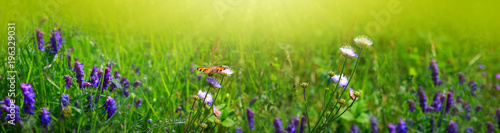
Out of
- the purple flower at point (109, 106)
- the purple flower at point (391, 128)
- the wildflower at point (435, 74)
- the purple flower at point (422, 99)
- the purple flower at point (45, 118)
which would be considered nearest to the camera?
the purple flower at point (45, 118)

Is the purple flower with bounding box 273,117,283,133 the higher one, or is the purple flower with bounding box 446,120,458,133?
the purple flower with bounding box 273,117,283,133

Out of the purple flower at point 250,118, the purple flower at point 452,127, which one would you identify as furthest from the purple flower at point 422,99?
the purple flower at point 250,118

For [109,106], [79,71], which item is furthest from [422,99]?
[79,71]

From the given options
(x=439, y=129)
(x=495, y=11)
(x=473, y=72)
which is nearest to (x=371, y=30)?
(x=439, y=129)

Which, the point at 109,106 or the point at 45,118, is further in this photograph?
the point at 109,106

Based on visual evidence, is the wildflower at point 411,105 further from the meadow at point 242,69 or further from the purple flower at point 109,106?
the purple flower at point 109,106

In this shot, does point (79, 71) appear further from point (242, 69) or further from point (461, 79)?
point (461, 79)

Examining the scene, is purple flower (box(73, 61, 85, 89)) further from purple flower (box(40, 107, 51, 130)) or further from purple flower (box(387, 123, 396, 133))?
purple flower (box(387, 123, 396, 133))

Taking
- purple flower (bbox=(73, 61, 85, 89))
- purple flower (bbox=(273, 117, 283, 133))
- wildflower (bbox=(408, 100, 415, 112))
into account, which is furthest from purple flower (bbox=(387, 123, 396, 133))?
purple flower (bbox=(73, 61, 85, 89))

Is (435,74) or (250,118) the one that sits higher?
(435,74)
